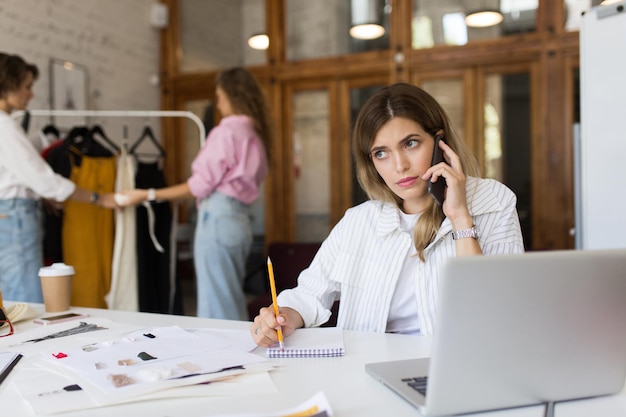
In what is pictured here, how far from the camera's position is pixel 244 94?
3.08 meters

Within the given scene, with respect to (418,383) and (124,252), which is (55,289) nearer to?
(418,383)

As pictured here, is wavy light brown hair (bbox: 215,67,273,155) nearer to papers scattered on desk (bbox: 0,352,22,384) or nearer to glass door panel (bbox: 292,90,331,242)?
glass door panel (bbox: 292,90,331,242)

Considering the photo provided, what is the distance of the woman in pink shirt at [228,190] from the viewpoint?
3.01 meters

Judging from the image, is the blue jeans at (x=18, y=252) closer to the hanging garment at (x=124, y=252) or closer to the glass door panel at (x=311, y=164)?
the hanging garment at (x=124, y=252)

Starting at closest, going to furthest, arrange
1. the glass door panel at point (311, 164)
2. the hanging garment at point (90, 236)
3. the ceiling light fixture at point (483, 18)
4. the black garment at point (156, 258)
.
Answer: the hanging garment at point (90, 236), the black garment at point (156, 258), the ceiling light fixture at point (483, 18), the glass door panel at point (311, 164)

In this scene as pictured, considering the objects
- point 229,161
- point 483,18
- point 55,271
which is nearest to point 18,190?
point 229,161

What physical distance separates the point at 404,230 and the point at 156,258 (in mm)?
2447

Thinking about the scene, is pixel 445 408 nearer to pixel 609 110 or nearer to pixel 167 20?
pixel 609 110

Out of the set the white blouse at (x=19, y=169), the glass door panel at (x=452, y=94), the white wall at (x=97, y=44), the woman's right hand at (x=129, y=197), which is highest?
the white wall at (x=97, y=44)

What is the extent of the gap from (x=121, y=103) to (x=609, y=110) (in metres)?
3.61

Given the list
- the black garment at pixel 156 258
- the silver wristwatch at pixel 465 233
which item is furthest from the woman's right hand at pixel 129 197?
the silver wristwatch at pixel 465 233

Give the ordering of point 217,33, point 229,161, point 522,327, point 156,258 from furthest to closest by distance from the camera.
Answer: point 217,33, point 156,258, point 229,161, point 522,327

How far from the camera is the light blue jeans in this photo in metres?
3.03

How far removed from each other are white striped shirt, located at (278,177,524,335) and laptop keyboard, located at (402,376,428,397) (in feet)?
1.41
